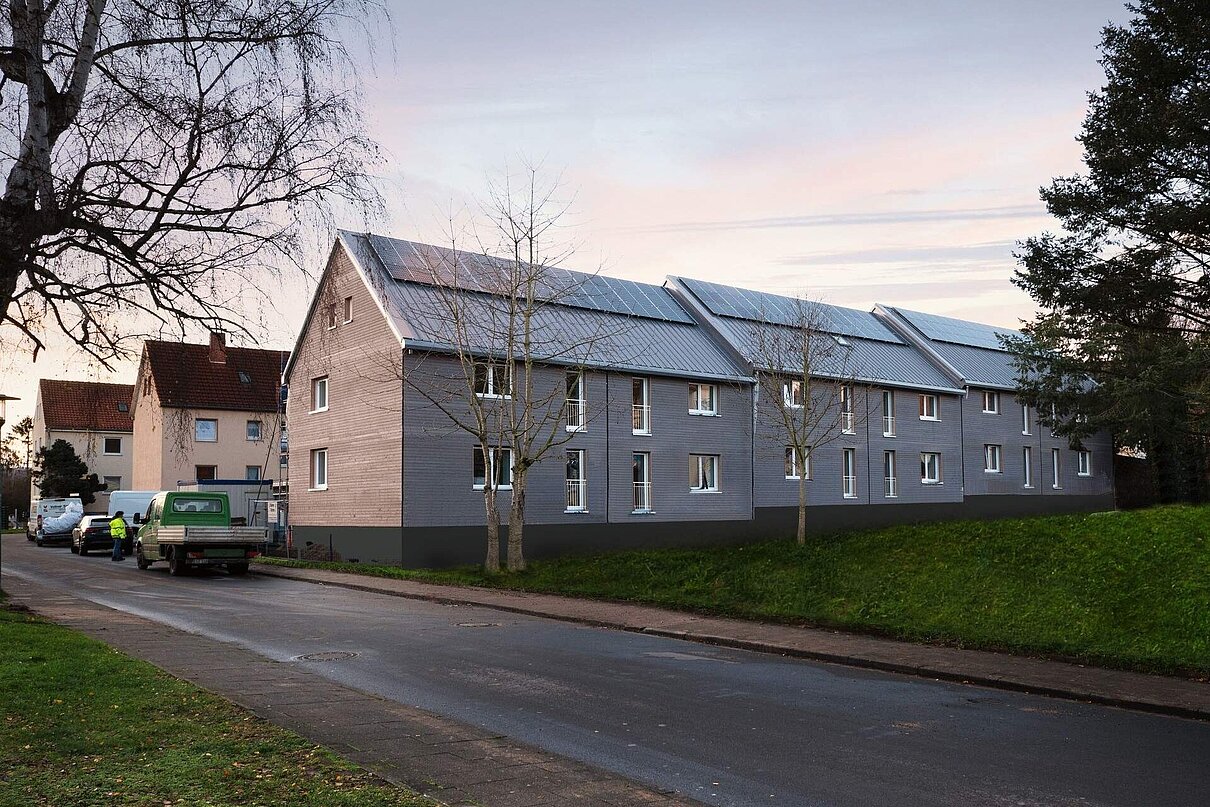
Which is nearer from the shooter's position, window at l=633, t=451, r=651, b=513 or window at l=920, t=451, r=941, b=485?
window at l=633, t=451, r=651, b=513

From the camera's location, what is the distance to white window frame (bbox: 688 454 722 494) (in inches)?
1421

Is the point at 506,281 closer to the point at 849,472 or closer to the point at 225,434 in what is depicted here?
the point at 849,472

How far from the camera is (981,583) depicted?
16.6 m

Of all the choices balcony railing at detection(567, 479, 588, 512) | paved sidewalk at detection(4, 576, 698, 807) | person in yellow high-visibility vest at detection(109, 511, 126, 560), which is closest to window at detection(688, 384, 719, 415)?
balcony railing at detection(567, 479, 588, 512)

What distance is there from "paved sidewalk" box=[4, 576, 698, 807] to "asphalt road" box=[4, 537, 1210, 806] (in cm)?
33

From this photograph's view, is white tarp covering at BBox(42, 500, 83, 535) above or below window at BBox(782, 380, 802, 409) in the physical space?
below

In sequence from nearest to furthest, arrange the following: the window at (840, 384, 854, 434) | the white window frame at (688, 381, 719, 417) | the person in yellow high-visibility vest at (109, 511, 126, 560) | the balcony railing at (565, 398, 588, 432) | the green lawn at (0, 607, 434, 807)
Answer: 1. the green lawn at (0, 607, 434, 807)
2. the balcony railing at (565, 398, 588, 432)
3. the person in yellow high-visibility vest at (109, 511, 126, 560)
4. the white window frame at (688, 381, 719, 417)
5. the window at (840, 384, 854, 434)

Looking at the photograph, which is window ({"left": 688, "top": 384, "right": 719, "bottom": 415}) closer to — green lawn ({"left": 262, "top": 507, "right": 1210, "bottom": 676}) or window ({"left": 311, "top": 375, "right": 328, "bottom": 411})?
window ({"left": 311, "top": 375, "right": 328, "bottom": 411})

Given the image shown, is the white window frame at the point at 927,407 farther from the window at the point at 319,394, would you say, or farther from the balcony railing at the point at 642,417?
the window at the point at 319,394

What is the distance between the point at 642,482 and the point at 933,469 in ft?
55.2

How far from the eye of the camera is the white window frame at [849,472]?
40.9 m

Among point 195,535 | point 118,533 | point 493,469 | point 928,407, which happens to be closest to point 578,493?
point 493,469

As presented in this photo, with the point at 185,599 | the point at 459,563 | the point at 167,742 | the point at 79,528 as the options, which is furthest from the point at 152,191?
the point at 79,528

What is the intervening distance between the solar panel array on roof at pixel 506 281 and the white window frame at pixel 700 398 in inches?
117
